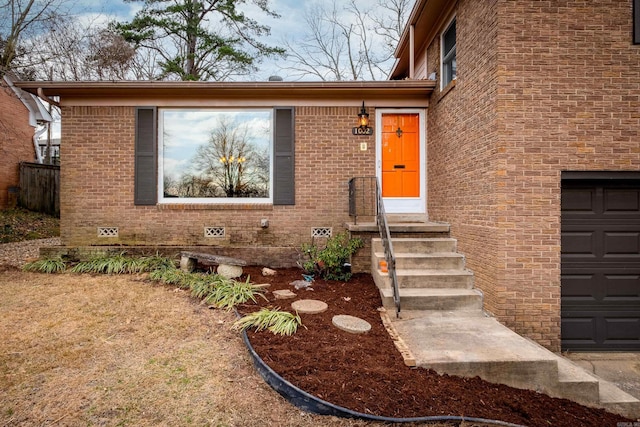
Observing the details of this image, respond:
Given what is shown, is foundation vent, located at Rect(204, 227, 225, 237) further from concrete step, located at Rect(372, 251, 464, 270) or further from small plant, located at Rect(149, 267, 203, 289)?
concrete step, located at Rect(372, 251, 464, 270)

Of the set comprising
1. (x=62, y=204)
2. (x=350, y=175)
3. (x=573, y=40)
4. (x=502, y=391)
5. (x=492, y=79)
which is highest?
(x=573, y=40)

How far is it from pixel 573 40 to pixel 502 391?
4101 millimetres

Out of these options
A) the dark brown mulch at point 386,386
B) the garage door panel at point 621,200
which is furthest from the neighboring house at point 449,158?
the dark brown mulch at point 386,386

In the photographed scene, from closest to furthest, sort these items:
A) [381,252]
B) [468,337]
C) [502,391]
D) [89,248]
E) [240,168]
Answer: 1. [502,391]
2. [468,337]
3. [381,252]
4. [89,248]
5. [240,168]

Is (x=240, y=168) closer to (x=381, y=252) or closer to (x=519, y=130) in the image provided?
(x=381, y=252)

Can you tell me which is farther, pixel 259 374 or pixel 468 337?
pixel 468 337

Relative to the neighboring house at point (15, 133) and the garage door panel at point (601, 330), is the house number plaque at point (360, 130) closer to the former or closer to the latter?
the garage door panel at point (601, 330)

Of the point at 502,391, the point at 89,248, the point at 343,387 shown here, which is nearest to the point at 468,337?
the point at 502,391

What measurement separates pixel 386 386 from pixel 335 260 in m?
2.89

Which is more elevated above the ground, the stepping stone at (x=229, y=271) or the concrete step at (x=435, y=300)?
the stepping stone at (x=229, y=271)

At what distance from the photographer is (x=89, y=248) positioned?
615 centimetres

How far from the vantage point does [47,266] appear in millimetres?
A: 5855

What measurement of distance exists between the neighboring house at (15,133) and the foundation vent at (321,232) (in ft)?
37.9

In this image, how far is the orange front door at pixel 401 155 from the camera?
21.3 ft
